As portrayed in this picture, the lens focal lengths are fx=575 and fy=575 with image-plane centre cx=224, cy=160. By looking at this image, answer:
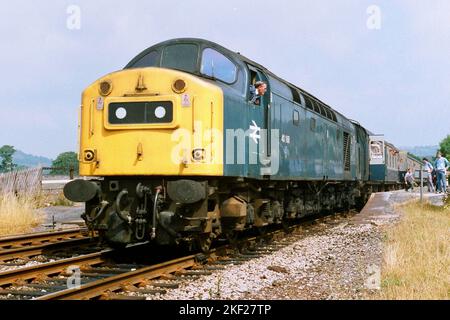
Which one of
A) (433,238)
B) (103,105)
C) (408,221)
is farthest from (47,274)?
(408,221)

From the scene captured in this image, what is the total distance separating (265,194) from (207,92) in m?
3.30

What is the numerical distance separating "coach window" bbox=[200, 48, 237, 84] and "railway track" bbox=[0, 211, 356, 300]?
2746 millimetres

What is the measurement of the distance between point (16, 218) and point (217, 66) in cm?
779

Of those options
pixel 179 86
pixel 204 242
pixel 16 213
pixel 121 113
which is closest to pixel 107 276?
pixel 204 242

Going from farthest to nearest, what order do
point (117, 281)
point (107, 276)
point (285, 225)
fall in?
point (285, 225) → point (107, 276) → point (117, 281)

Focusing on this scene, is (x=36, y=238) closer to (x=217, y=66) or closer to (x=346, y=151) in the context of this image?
(x=217, y=66)

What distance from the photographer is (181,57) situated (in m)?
9.01

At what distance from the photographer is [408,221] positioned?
1370 cm

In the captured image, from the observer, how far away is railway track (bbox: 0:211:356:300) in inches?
254

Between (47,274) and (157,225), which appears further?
(157,225)

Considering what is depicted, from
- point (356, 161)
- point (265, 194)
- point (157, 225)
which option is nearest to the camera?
point (157, 225)

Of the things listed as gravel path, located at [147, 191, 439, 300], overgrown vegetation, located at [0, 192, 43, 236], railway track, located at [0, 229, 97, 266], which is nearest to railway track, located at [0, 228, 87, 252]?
railway track, located at [0, 229, 97, 266]

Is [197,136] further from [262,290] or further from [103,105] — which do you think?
[262,290]

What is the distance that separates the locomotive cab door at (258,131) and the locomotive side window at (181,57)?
3.83 ft
